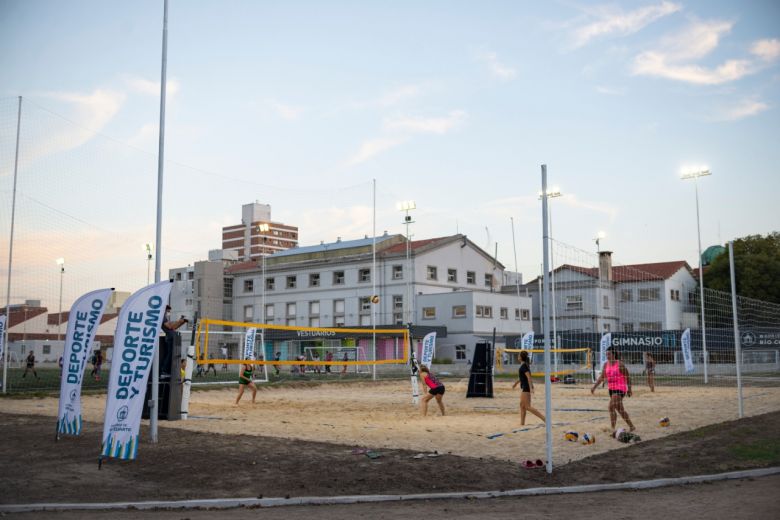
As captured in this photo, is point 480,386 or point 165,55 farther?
point 480,386

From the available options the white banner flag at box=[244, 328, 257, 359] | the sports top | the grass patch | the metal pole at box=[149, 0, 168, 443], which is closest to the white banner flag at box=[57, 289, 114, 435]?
the metal pole at box=[149, 0, 168, 443]

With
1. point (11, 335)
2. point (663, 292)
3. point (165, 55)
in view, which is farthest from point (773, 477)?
point (11, 335)

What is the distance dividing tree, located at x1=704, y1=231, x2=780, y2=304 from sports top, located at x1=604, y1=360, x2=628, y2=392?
4553cm

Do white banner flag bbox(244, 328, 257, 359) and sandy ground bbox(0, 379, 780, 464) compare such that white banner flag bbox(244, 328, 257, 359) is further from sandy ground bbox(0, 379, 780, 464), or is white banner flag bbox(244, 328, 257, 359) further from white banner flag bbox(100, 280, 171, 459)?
white banner flag bbox(100, 280, 171, 459)

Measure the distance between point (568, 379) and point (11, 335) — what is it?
7651cm

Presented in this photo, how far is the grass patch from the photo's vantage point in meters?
11.7

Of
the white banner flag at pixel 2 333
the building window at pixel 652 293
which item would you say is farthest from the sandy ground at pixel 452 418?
the building window at pixel 652 293

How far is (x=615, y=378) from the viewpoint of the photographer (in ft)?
47.2

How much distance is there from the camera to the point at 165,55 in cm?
1393

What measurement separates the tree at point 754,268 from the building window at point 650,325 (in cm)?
552

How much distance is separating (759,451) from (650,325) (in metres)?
50.5

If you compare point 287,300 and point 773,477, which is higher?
point 287,300

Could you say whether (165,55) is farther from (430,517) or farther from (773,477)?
(773,477)

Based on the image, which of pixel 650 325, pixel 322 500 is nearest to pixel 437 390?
pixel 322 500
